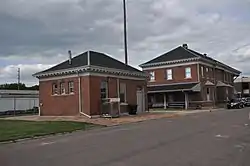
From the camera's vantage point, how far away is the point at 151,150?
1212 cm

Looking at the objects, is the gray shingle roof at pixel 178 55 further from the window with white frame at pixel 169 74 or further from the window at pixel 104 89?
the window at pixel 104 89

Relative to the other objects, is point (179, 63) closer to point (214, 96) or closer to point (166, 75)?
point (166, 75)

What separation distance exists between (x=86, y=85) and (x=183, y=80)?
2554 centimetres

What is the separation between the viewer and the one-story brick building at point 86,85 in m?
33.8

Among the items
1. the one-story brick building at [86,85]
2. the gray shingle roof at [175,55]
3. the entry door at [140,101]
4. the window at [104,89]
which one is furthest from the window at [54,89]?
the gray shingle roof at [175,55]

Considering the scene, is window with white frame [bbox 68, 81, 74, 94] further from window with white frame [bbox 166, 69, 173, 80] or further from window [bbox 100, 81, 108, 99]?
window with white frame [bbox 166, 69, 173, 80]

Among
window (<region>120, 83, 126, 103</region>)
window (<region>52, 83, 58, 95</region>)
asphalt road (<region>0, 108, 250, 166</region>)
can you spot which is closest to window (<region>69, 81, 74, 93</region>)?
window (<region>52, 83, 58, 95</region>)

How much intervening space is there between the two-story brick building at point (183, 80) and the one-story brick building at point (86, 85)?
16.0 meters

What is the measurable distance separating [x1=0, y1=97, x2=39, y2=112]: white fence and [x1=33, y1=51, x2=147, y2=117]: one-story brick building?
46.9 feet

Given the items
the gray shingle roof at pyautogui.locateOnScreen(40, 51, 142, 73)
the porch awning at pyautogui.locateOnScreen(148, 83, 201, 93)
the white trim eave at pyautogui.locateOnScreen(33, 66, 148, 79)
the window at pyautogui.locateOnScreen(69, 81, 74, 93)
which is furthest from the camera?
the porch awning at pyautogui.locateOnScreen(148, 83, 201, 93)

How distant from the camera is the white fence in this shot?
165ft

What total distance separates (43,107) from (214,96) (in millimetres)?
30315

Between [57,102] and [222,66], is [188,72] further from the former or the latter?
[57,102]

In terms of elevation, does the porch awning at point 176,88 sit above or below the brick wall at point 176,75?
below
